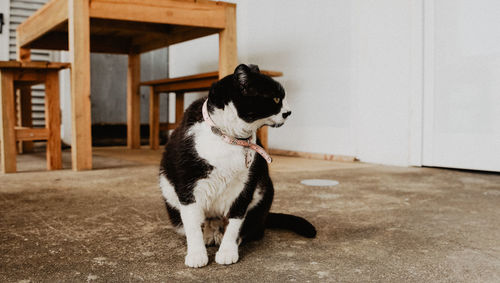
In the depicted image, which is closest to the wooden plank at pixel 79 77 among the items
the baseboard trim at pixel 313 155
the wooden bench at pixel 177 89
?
the wooden bench at pixel 177 89

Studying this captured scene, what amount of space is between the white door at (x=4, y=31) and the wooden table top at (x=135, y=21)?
47.1 inches

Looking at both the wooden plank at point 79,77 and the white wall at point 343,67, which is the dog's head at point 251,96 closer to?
the wooden plank at point 79,77

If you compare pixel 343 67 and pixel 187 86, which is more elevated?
pixel 343 67

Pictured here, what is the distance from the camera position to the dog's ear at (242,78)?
1089 mm

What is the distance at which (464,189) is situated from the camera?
7.43 feet

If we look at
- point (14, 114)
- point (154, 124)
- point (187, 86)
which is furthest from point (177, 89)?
point (14, 114)

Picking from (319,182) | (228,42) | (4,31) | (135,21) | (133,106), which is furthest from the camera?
(4,31)

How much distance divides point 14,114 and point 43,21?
3.03 feet

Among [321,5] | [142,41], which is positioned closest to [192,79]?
[142,41]

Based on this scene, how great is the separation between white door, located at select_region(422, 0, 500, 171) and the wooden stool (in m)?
2.45

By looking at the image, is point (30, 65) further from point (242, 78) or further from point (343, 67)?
point (343, 67)

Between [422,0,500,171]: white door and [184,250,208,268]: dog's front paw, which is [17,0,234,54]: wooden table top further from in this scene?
[184,250,208,268]: dog's front paw

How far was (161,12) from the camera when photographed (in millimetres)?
2900

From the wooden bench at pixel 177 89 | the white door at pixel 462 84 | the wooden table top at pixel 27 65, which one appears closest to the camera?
the wooden table top at pixel 27 65
